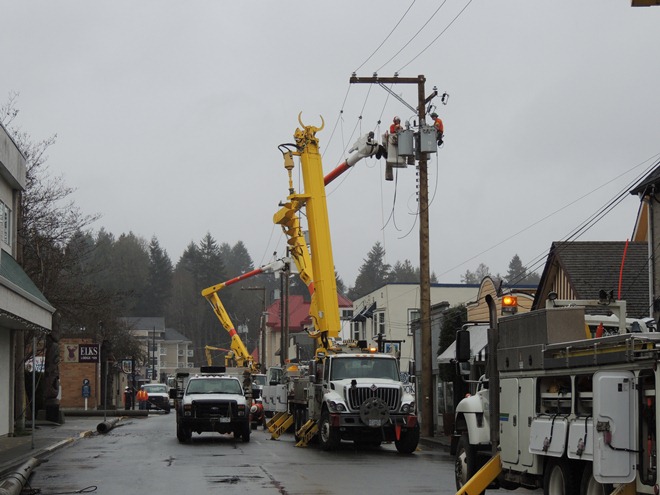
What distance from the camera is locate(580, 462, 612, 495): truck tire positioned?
416 inches

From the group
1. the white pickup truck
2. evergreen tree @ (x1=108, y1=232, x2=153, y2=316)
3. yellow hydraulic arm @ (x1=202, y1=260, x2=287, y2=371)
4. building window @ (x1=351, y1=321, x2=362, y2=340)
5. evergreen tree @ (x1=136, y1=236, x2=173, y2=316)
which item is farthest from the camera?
evergreen tree @ (x1=136, y1=236, x2=173, y2=316)

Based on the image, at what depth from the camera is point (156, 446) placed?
91.6ft

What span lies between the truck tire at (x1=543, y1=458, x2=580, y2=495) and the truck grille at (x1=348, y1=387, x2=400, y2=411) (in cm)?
1366

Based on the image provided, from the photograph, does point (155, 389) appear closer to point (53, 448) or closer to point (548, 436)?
point (53, 448)

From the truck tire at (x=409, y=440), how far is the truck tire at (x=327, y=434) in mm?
1547

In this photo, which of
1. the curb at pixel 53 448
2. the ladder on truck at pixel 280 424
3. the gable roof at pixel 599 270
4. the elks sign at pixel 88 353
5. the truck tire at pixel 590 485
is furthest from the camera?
the elks sign at pixel 88 353

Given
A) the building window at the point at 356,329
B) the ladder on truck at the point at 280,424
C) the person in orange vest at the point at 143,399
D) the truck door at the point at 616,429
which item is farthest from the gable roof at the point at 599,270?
the building window at the point at 356,329

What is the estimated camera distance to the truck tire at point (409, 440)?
83.5ft

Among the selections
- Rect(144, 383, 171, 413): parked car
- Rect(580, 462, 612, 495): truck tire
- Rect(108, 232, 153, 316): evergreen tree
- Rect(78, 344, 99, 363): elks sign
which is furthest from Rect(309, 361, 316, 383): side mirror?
Rect(108, 232, 153, 316): evergreen tree

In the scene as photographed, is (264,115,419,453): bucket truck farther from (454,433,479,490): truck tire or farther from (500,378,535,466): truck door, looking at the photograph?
(500,378,535,466): truck door

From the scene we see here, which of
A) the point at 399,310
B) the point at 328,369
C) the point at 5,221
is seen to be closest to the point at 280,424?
the point at 328,369

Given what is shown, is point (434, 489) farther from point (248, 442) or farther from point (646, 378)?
point (248, 442)

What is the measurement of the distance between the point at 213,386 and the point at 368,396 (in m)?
7.34

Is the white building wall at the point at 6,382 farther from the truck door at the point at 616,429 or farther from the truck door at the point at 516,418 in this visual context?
the truck door at the point at 616,429
